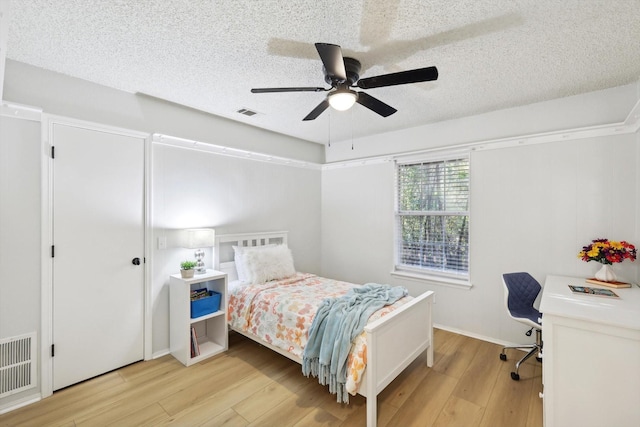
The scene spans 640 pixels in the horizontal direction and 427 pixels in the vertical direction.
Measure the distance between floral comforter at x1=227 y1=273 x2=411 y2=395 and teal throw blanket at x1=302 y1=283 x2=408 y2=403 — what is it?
0.06 m

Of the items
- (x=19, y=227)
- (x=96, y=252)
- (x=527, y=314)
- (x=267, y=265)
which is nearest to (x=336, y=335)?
(x=267, y=265)

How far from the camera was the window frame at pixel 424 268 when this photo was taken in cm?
357

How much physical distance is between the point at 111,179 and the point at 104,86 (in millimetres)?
869

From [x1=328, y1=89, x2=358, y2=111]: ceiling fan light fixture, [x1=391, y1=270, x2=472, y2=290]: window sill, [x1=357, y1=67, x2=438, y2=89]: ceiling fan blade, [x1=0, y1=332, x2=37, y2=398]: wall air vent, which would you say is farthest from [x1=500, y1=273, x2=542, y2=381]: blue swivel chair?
[x1=0, y1=332, x2=37, y2=398]: wall air vent

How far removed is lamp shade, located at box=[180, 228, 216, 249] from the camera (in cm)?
305

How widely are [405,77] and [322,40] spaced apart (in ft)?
2.04

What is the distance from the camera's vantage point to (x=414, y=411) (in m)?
2.21

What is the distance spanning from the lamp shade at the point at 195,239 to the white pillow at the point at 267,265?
0.53m

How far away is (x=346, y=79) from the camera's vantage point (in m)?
2.04

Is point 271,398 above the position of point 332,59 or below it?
below

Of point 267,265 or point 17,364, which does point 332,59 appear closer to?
point 267,265

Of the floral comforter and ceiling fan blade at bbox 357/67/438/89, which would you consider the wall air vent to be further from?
ceiling fan blade at bbox 357/67/438/89

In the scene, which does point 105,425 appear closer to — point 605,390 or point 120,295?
point 120,295

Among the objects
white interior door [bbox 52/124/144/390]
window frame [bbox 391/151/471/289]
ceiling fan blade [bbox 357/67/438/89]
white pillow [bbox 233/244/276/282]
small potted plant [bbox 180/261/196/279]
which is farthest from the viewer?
window frame [bbox 391/151/471/289]
